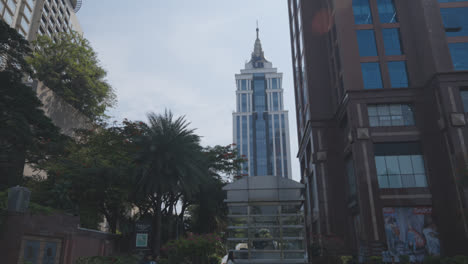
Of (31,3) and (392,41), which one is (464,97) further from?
(31,3)

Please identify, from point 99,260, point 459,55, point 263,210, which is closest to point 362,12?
point 459,55

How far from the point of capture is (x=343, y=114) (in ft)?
106

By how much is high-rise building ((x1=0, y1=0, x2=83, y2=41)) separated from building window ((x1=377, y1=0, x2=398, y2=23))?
1653 inches

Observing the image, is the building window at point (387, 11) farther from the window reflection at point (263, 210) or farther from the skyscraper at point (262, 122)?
the skyscraper at point (262, 122)

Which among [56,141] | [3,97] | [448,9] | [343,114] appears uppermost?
[448,9]

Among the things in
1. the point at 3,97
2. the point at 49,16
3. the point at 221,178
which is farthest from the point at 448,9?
the point at 49,16

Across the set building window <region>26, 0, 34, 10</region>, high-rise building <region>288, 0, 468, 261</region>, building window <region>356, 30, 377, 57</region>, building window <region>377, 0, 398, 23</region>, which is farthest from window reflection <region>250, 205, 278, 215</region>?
building window <region>26, 0, 34, 10</region>

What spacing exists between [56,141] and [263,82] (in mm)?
134460

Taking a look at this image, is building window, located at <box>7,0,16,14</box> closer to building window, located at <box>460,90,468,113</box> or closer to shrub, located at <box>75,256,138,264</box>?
shrub, located at <box>75,256,138,264</box>

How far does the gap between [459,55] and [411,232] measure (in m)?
14.8

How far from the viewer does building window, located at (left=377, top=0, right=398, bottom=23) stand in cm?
3303

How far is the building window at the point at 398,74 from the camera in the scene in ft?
101

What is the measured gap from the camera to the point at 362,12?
110 feet

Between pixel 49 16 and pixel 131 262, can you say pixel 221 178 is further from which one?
pixel 49 16
